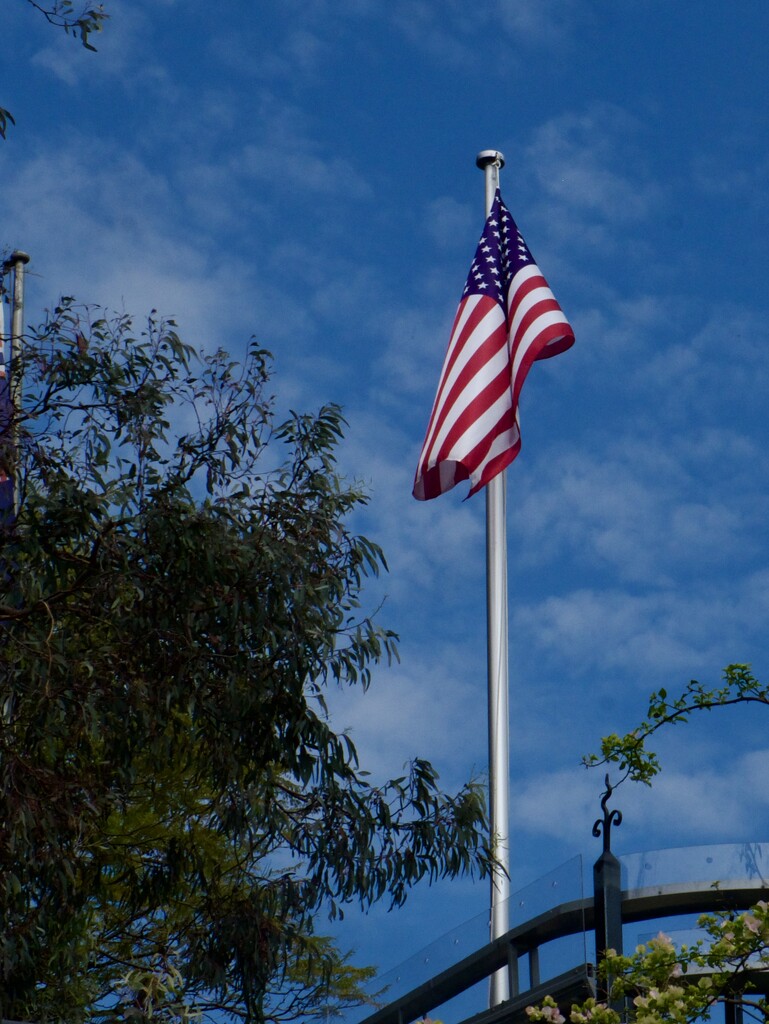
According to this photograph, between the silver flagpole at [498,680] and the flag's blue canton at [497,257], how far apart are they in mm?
1844

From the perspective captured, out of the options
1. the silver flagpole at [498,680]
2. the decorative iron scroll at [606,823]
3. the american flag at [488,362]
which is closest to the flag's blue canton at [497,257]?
the american flag at [488,362]

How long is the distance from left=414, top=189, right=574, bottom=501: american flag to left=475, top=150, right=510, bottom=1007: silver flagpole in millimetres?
586

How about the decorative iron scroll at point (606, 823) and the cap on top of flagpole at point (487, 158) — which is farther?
the cap on top of flagpole at point (487, 158)

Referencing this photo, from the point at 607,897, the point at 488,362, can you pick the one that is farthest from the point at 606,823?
the point at 488,362

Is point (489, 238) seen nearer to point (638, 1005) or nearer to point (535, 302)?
point (535, 302)

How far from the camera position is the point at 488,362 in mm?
14328

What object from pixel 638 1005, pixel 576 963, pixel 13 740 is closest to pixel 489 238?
pixel 13 740

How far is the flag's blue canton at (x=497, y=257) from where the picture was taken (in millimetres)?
14906

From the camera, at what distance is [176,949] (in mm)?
16234

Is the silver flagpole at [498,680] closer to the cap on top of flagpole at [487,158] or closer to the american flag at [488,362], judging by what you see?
the american flag at [488,362]

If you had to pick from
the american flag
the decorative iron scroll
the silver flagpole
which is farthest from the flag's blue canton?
the decorative iron scroll

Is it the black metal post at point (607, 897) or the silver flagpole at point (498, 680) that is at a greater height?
the silver flagpole at point (498, 680)

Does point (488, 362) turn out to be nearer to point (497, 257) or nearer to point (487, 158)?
point (497, 257)

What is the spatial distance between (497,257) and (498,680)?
4287mm
